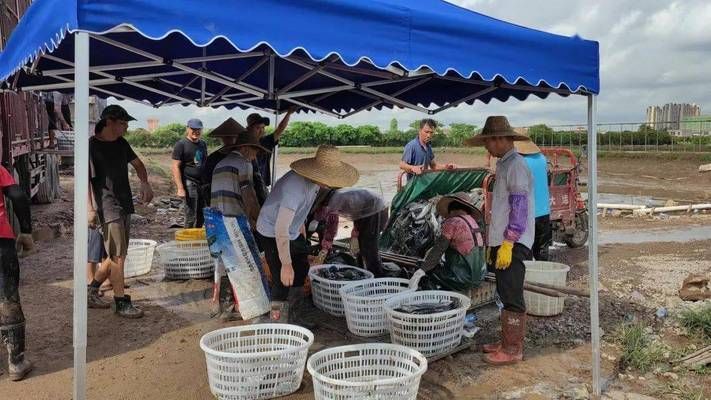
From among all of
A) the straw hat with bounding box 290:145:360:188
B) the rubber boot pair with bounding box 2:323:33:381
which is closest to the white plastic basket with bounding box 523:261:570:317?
the straw hat with bounding box 290:145:360:188

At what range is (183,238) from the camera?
635cm

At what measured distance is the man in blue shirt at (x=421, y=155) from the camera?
7.41 metres

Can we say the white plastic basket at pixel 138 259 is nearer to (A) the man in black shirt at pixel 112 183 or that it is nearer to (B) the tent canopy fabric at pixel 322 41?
(A) the man in black shirt at pixel 112 183

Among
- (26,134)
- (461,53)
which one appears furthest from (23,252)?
(461,53)

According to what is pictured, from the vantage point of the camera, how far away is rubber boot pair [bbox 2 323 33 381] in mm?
3736

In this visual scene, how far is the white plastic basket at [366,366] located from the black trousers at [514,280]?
0.96m

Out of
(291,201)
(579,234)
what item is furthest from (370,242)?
(579,234)

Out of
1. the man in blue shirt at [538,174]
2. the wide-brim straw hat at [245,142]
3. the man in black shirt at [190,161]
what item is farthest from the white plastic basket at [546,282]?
the man in black shirt at [190,161]

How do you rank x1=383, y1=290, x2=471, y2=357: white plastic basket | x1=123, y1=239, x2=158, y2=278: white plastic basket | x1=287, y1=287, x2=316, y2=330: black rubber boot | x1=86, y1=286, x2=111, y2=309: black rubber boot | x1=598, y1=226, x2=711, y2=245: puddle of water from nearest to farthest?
x1=383, y1=290, x2=471, y2=357: white plastic basket
x1=287, y1=287, x2=316, y2=330: black rubber boot
x1=86, y1=286, x2=111, y2=309: black rubber boot
x1=123, y1=239, x2=158, y2=278: white plastic basket
x1=598, y1=226, x2=711, y2=245: puddle of water

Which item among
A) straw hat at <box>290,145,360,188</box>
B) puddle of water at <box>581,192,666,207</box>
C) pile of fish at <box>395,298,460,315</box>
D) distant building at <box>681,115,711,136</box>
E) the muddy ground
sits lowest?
the muddy ground

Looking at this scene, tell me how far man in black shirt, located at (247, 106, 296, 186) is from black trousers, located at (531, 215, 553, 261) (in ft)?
10.4

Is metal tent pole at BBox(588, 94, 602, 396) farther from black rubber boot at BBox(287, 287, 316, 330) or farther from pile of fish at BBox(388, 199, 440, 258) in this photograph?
pile of fish at BBox(388, 199, 440, 258)

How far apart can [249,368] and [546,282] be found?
3243mm

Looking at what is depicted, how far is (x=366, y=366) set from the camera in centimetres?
349
